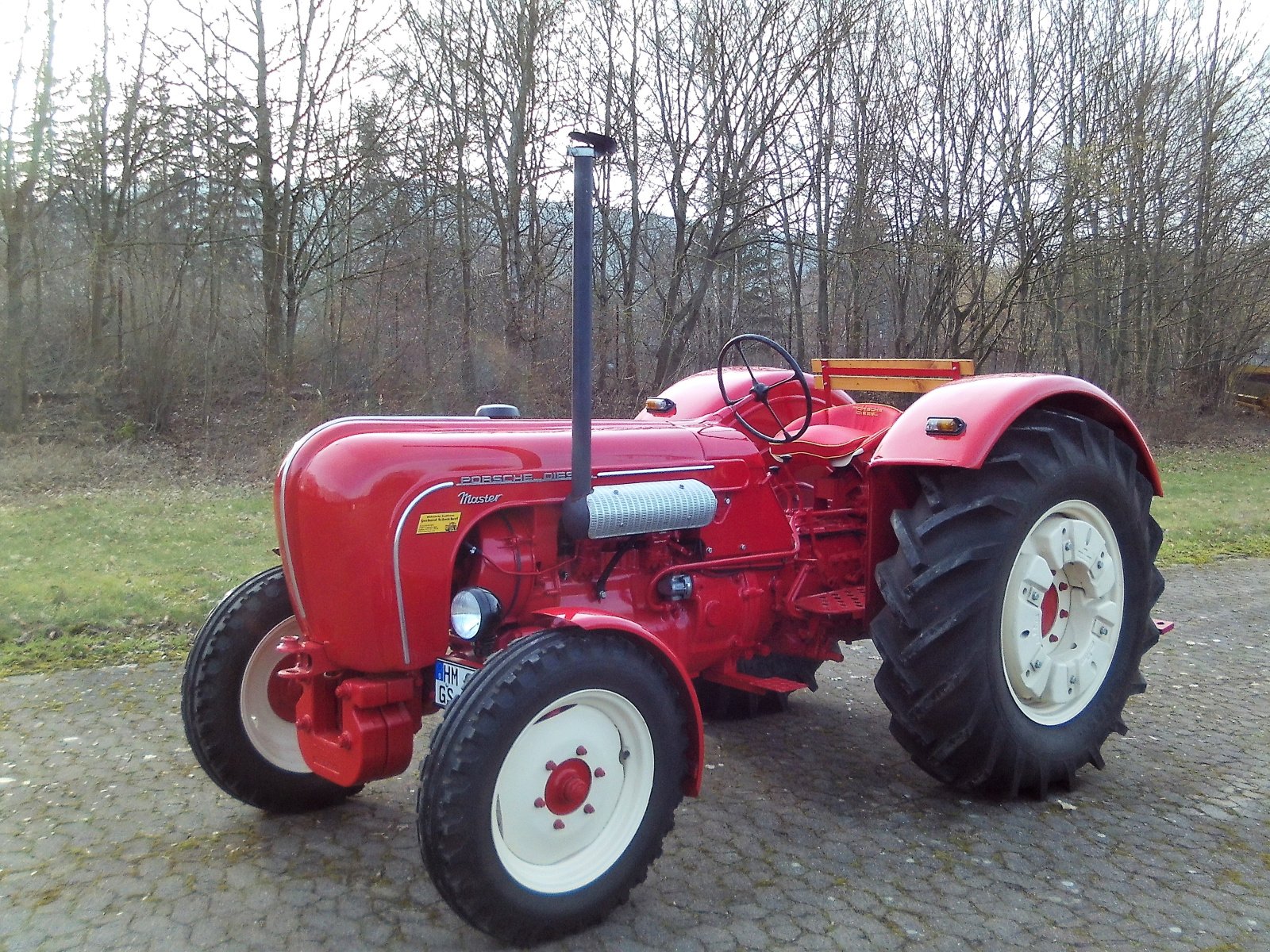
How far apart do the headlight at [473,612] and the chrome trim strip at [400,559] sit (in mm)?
132

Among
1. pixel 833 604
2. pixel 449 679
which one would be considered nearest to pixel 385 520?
pixel 449 679

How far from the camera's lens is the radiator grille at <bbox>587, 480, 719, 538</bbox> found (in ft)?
9.47

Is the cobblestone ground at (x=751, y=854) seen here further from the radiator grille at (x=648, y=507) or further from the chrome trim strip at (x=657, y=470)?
the chrome trim strip at (x=657, y=470)

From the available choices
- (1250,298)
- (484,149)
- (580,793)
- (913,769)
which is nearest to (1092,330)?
(1250,298)

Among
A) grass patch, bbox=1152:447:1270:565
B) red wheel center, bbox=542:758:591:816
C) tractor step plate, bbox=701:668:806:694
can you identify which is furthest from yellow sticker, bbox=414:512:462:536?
grass patch, bbox=1152:447:1270:565

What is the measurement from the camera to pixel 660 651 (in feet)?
8.68

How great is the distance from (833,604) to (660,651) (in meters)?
1.18

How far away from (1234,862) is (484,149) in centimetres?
1330

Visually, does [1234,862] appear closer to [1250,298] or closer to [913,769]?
[913,769]

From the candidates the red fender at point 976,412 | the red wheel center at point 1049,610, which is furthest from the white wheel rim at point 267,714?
the red wheel center at point 1049,610

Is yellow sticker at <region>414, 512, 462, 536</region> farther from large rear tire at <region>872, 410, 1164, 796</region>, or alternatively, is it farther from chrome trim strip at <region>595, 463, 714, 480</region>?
large rear tire at <region>872, 410, 1164, 796</region>

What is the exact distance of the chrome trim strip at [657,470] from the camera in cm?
313

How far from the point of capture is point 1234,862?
3.01 m

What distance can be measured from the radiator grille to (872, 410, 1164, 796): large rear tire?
0.65 metres
